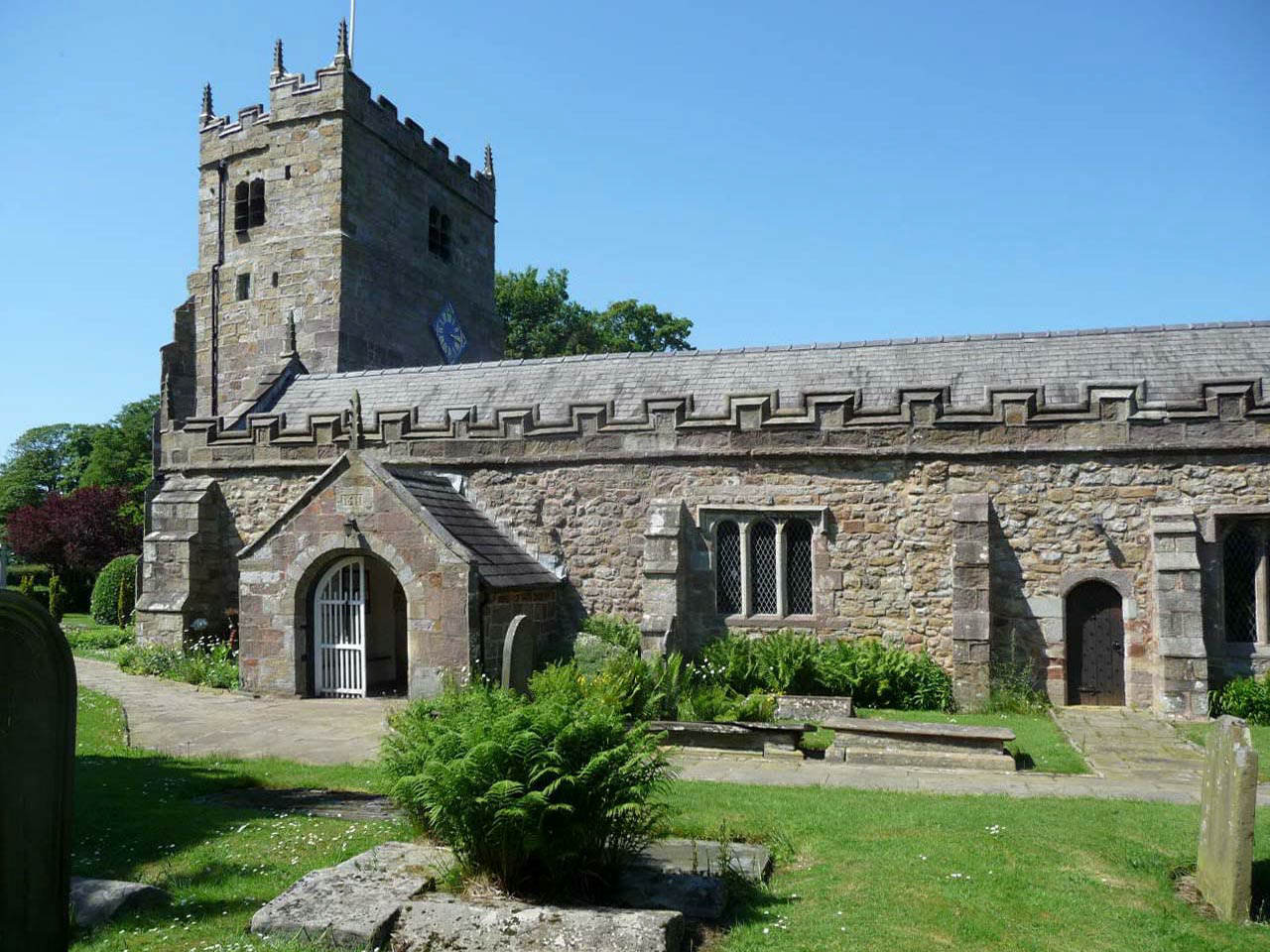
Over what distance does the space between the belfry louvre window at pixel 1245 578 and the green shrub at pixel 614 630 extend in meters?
8.64

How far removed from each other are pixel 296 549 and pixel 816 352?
32.4 feet

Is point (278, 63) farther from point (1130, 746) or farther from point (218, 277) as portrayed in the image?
point (1130, 746)

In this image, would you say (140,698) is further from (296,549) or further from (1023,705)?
(1023,705)

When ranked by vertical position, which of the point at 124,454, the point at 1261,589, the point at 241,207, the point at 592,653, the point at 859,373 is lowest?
the point at 592,653

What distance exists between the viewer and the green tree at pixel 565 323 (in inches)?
1962

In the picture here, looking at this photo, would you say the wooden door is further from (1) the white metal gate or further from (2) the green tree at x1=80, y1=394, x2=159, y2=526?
(2) the green tree at x1=80, y1=394, x2=159, y2=526

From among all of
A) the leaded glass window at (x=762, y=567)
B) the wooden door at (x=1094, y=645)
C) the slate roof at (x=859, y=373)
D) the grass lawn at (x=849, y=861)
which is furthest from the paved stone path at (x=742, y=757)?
the slate roof at (x=859, y=373)

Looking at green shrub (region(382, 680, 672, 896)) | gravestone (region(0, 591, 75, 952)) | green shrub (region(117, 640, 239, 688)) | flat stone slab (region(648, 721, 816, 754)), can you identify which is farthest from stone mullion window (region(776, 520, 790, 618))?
gravestone (region(0, 591, 75, 952))

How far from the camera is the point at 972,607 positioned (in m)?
14.6

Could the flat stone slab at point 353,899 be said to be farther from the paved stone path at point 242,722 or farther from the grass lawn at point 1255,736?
the grass lawn at point 1255,736

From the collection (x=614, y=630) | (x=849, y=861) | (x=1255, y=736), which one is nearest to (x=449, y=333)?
(x=614, y=630)

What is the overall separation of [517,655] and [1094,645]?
9.16 metres

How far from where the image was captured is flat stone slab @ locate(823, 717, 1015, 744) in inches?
433

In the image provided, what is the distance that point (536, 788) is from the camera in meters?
5.90
